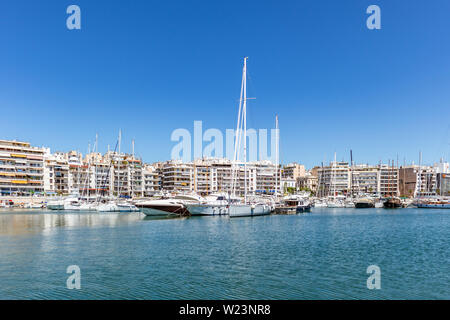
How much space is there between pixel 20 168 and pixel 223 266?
4820 inches

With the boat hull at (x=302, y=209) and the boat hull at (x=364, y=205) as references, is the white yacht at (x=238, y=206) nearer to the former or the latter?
the boat hull at (x=302, y=209)

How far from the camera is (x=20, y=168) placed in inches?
5030

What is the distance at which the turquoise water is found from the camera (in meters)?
18.5

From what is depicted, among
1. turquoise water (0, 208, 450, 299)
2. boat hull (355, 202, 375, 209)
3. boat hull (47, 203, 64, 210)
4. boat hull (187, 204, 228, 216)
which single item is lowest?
boat hull (355, 202, 375, 209)

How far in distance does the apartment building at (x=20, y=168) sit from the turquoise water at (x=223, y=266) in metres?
97.6

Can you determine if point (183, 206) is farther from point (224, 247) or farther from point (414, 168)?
point (414, 168)

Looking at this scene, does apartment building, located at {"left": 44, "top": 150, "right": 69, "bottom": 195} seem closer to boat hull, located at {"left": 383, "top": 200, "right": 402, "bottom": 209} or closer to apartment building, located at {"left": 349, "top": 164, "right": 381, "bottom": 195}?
boat hull, located at {"left": 383, "top": 200, "right": 402, "bottom": 209}

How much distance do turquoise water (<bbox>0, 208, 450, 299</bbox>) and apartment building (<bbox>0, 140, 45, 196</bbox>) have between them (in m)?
97.6

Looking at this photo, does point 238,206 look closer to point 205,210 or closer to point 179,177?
point 205,210

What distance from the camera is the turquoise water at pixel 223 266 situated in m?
18.5

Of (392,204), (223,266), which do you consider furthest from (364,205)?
(223,266)

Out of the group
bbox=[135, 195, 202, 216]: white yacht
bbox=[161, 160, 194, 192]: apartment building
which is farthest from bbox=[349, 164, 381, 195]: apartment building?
bbox=[135, 195, 202, 216]: white yacht

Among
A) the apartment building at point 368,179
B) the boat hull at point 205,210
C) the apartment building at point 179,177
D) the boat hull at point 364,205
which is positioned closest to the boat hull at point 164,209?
the boat hull at point 205,210

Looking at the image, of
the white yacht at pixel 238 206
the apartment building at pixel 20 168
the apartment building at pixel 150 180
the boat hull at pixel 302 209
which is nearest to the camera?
the white yacht at pixel 238 206
